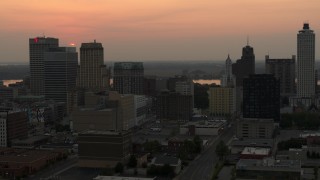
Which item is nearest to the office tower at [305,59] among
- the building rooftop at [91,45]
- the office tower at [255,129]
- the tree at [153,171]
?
the building rooftop at [91,45]

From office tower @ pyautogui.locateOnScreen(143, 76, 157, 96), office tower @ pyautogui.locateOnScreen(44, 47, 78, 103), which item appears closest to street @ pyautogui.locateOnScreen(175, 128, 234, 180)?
office tower @ pyautogui.locateOnScreen(143, 76, 157, 96)

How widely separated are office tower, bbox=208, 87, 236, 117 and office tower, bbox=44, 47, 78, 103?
11.3 m

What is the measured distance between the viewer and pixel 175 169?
18.2 metres

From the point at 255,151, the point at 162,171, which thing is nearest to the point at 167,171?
the point at 162,171

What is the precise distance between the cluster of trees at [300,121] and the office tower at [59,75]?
55.7ft

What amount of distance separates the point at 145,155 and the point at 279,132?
414 inches

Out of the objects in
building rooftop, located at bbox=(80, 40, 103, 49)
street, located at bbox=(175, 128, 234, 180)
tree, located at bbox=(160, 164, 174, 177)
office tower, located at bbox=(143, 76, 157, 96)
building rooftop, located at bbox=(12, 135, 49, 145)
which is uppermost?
building rooftop, located at bbox=(80, 40, 103, 49)

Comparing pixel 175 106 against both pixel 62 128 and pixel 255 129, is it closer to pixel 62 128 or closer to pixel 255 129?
pixel 62 128

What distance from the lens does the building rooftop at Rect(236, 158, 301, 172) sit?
17109 mm

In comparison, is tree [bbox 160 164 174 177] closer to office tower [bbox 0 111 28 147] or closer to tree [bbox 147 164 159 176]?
tree [bbox 147 164 159 176]

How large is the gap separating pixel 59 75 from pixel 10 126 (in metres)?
17.6

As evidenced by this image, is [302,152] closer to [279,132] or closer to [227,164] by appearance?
[227,164]

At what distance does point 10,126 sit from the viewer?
23.9 meters

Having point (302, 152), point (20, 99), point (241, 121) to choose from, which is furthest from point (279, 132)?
point (20, 99)
